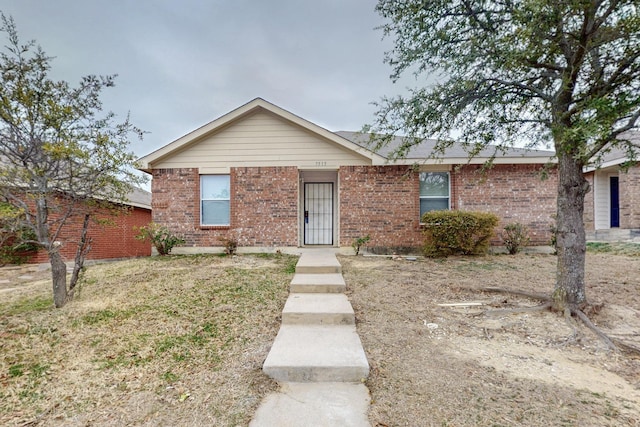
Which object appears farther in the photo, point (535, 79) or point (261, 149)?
point (261, 149)

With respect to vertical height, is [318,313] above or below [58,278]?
below

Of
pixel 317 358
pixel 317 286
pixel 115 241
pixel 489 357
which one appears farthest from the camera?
pixel 115 241

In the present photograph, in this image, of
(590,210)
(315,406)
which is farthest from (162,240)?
(590,210)

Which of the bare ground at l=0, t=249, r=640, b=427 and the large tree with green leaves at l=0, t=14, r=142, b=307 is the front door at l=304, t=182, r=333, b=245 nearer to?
the bare ground at l=0, t=249, r=640, b=427

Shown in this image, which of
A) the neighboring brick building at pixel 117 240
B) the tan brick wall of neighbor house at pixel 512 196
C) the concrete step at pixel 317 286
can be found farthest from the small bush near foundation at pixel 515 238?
the neighboring brick building at pixel 117 240

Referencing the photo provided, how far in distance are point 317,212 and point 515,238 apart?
5976 millimetres

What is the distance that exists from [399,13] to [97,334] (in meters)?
6.24

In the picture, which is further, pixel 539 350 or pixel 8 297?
pixel 8 297

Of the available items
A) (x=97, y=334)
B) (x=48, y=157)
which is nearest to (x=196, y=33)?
(x=48, y=157)

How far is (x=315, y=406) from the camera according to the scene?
82.0 inches

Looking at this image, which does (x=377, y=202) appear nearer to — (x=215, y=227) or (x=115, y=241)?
(x=215, y=227)

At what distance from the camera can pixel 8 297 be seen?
16.0 ft

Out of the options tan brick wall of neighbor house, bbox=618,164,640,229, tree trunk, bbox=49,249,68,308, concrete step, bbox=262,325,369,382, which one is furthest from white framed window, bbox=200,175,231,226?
tan brick wall of neighbor house, bbox=618,164,640,229

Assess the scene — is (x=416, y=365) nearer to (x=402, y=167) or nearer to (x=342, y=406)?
(x=342, y=406)
